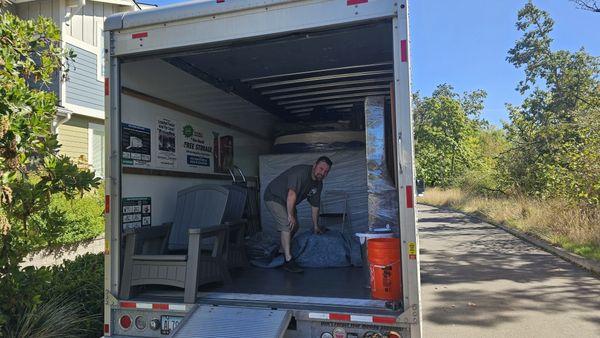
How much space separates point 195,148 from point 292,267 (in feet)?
5.51

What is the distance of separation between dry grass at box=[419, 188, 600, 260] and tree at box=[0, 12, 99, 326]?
8.92 meters

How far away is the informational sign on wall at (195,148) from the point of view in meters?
4.97

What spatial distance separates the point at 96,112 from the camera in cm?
1177

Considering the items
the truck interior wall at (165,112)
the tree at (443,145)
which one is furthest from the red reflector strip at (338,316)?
the tree at (443,145)

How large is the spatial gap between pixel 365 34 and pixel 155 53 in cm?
181

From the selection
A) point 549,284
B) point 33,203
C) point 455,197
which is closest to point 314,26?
point 33,203

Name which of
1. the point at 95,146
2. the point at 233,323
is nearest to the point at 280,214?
the point at 233,323

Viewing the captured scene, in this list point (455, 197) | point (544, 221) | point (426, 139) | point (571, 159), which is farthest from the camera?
point (426, 139)

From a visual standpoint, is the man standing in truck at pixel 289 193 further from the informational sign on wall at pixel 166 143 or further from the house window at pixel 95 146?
the house window at pixel 95 146

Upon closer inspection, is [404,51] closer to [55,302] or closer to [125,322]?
[125,322]

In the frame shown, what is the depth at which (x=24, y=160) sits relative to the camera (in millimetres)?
3551

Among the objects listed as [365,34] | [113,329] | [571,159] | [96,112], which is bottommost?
[113,329]

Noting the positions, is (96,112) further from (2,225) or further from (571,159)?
(571,159)

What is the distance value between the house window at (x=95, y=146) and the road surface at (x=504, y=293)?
324 inches
